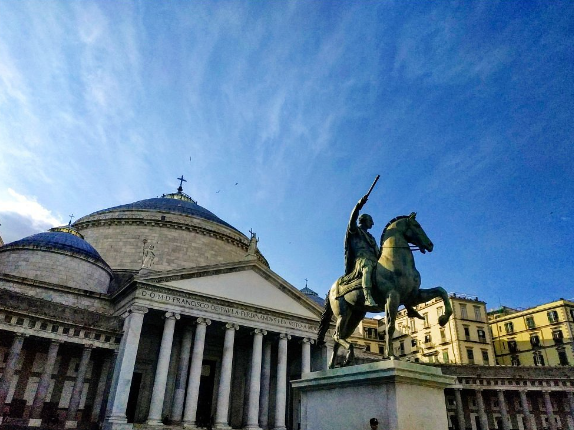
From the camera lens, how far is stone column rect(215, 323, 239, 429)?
86.1 feet

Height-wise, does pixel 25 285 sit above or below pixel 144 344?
above

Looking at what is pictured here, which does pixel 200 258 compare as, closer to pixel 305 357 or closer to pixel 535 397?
pixel 305 357

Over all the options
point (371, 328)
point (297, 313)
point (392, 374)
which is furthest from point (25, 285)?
point (371, 328)

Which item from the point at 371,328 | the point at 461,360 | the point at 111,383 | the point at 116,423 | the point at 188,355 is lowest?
the point at 116,423

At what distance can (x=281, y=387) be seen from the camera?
2930 centimetres

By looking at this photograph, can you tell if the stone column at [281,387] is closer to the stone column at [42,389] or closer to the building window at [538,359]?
the stone column at [42,389]

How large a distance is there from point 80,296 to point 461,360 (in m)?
40.5

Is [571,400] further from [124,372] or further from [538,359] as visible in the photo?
[124,372]

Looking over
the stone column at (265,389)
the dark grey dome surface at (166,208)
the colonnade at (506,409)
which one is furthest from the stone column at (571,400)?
the dark grey dome surface at (166,208)

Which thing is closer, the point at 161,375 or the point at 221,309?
the point at 161,375

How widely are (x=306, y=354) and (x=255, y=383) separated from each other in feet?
15.5

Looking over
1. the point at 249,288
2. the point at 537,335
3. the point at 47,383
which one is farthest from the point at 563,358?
the point at 47,383

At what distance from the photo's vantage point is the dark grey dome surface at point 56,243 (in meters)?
30.2

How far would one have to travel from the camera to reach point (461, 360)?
48.0 meters
